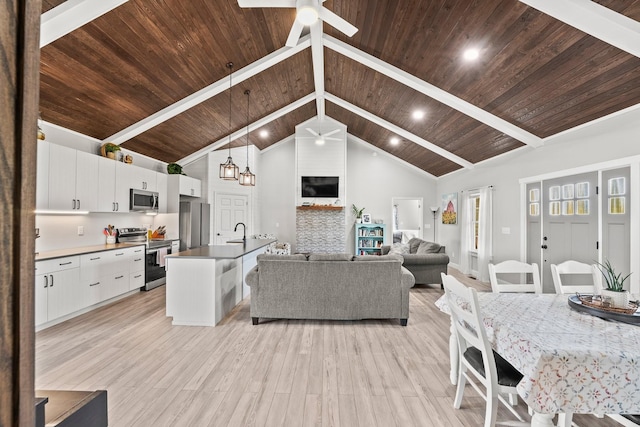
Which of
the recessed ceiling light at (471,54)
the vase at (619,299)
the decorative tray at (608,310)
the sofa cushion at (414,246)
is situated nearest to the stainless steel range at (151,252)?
the sofa cushion at (414,246)

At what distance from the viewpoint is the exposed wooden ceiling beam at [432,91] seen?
4.62 meters

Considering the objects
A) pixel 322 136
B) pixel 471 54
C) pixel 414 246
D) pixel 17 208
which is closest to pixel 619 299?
pixel 17 208

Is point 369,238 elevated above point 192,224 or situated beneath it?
situated beneath

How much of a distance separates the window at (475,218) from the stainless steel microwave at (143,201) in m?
6.58

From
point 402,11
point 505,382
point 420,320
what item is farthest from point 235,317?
Answer: point 402,11

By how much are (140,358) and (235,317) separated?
129cm

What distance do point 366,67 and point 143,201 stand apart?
14.5 feet

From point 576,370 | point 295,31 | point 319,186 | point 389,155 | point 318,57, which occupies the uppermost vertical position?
point 318,57

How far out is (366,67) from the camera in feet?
16.5

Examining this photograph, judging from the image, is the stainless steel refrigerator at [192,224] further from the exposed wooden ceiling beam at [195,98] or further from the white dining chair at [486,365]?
the white dining chair at [486,365]

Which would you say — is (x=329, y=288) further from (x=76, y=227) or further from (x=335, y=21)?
(x=76, y=227)

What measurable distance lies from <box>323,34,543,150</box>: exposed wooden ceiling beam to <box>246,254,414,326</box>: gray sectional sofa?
8.60 ft

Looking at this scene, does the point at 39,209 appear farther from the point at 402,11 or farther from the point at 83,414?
the point at 402,11

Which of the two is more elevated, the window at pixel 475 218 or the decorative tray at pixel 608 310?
the window at pixel 475 218
